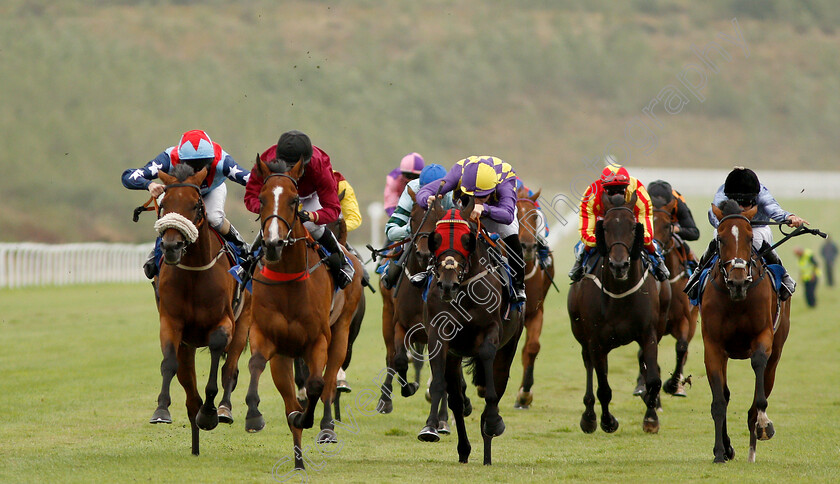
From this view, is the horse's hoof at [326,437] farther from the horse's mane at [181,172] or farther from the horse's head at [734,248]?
the horse's head at [734,248]

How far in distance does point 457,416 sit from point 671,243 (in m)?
4.67

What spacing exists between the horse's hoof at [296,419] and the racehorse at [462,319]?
94 cm

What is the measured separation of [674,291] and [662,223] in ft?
2.46

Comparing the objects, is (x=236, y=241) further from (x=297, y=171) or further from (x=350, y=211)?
(x=350, y=211)

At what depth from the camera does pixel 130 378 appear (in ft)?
43.9

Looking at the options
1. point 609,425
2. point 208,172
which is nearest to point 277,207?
point 208,172

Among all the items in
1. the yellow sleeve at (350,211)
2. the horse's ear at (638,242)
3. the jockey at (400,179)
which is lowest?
the horse's ear at (638,242)

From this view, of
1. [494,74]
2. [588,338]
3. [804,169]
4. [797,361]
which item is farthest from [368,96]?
[588,338]

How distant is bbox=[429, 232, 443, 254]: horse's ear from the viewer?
8.02 m

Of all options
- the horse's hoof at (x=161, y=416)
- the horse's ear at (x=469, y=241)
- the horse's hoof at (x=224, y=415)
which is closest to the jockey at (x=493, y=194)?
the horse's ear at (x=469, y=241)

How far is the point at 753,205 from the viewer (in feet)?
29.1

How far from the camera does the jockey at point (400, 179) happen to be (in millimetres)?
12211

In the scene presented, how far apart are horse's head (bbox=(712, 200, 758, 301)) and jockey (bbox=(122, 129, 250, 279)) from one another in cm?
344

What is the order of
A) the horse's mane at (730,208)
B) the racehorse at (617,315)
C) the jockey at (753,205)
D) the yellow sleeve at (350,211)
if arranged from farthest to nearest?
the yellow sleeve at (350,211) → the racehorse at (617,315) → the jockey at (753,205) → the horse's mane at (730,208)
